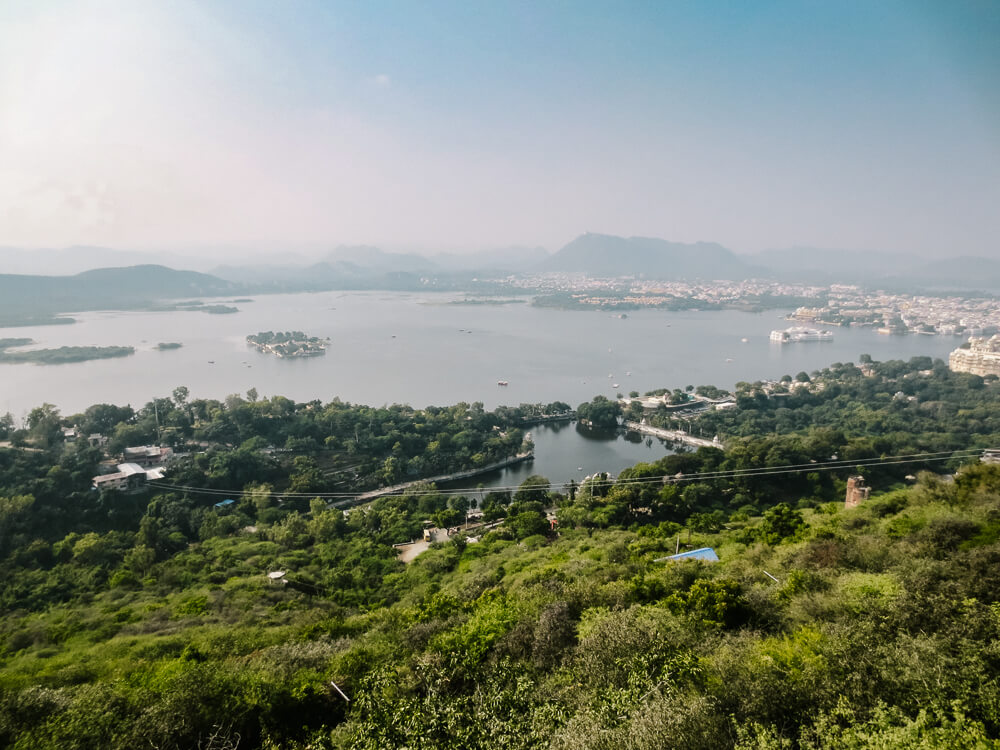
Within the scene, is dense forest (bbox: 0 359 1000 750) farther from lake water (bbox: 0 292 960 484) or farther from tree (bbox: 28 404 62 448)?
lake water (bbox: 0 292 960 484)

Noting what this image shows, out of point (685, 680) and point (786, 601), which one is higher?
point (685, 680)

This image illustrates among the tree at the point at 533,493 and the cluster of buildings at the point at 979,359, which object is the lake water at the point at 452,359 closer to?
the tree at the point at 533,493

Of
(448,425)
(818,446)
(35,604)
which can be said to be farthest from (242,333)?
(818,446)

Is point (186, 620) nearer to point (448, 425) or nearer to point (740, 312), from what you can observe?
point (448, 425)

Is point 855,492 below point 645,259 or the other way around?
below

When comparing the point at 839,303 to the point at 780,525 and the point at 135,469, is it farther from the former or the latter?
the point at 135,469

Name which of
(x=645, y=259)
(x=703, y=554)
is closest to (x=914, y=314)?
(x=703, y=554)
